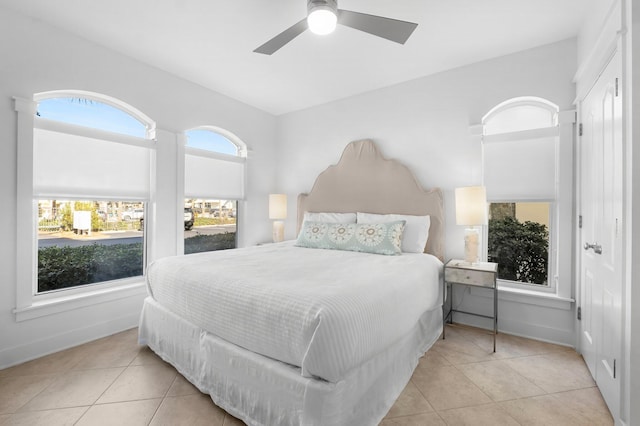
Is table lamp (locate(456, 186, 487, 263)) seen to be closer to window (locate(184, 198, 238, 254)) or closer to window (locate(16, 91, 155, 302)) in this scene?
window (locate(184, 198, 238, 254))

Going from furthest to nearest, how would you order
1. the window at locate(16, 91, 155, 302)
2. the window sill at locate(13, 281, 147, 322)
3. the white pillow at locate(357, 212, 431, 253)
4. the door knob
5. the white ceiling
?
the white pillow at locate(357, 212, 431, 253)
the window at locate(16, 91, 155, 302)
the window sill at locate(13, 281, 147, 322)
the white ceiling
the door knob

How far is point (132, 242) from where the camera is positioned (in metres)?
3.28

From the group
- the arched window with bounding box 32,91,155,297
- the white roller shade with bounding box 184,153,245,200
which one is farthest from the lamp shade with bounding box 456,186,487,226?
the arched window with bounding box 32,91,155,297

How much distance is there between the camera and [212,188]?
3.96 m

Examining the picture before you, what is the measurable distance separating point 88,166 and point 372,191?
2984mm

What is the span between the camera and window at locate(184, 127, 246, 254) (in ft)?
12.3

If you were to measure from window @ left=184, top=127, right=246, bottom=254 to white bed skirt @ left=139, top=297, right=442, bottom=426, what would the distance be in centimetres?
165

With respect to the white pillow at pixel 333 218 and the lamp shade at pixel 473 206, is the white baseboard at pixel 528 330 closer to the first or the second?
the lamp shade at pixel 473 206

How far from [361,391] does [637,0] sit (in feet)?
7.94

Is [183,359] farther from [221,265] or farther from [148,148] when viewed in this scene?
[148,148]

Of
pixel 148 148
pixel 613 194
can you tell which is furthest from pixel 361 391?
pixel 148 148

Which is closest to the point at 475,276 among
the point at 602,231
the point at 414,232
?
the point at 414,232

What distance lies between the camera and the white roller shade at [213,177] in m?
3.70

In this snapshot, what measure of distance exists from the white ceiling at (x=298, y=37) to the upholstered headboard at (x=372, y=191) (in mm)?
940
